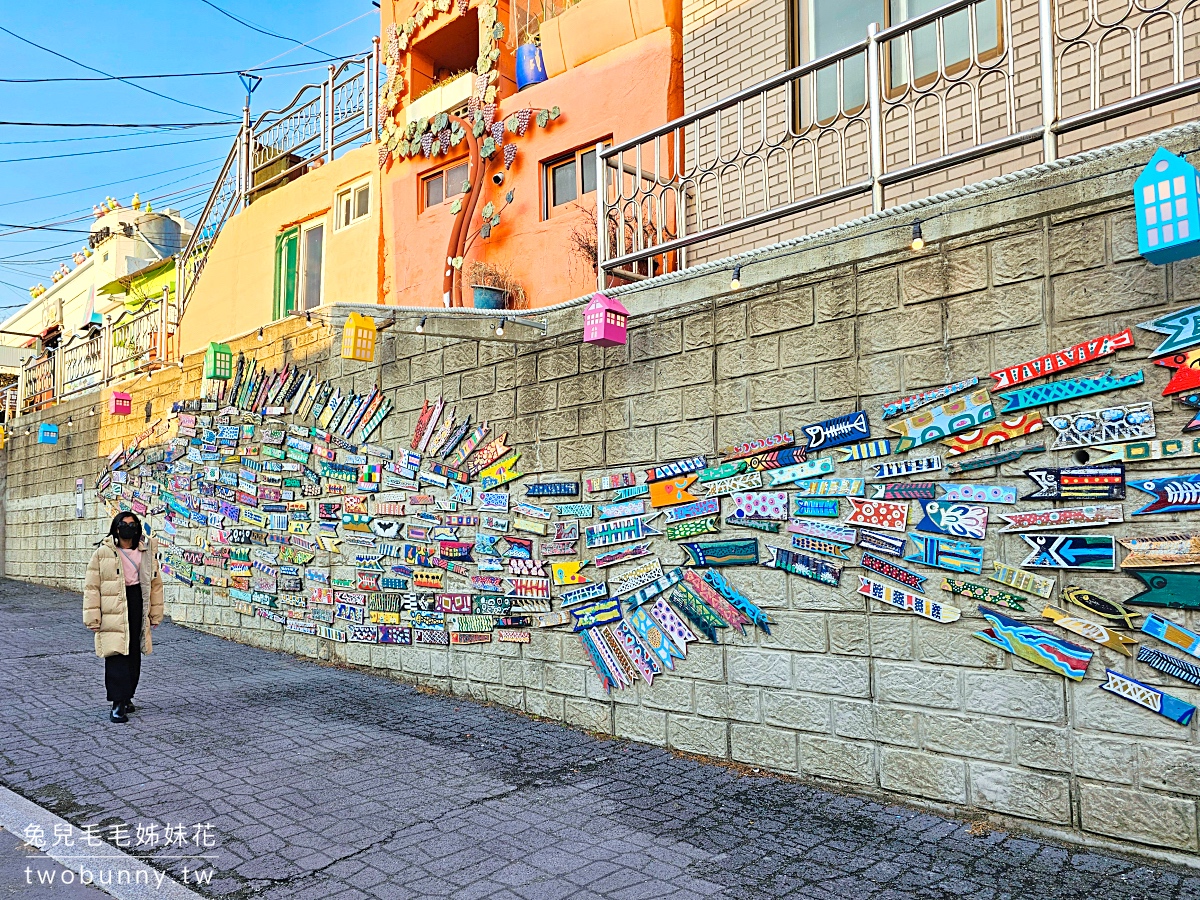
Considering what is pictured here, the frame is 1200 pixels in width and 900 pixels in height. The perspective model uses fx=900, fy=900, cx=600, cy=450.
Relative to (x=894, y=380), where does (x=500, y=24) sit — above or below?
above

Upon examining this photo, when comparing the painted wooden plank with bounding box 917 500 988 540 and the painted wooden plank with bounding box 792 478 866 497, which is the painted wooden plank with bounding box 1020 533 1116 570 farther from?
the painted wooden plank with bounding box 792 478 866 497

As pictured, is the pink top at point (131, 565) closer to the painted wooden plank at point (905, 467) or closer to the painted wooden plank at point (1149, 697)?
the painted wooden plank at point (905, 467)

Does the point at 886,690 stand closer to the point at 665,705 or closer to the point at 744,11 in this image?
the point at 665,705

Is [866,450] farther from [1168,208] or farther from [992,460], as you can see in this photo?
[1168,208]

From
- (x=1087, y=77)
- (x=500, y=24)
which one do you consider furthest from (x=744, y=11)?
(x=500, y=24)

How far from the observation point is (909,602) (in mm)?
4801

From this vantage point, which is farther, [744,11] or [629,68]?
[629,68]

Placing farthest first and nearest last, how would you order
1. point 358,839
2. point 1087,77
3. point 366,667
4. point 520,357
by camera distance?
point 366,667
point 520,357
point 1087,77
point 358,839

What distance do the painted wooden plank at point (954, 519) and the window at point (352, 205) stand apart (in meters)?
10.3

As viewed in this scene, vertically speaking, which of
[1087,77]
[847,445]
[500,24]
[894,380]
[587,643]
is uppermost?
[500,24]

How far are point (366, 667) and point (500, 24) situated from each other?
26.3 feet

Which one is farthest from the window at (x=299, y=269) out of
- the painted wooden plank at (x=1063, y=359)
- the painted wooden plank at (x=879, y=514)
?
the painted wooden plank at (x=1063, y=359)

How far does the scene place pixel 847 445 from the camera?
513cm

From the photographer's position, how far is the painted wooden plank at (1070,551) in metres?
4.17
